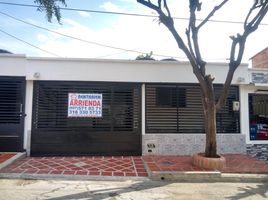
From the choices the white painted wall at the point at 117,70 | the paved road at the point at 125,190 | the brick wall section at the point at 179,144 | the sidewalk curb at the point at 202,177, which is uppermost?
the white painted wall at the point at 117,70

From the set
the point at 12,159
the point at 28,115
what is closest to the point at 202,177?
the point at 12,159

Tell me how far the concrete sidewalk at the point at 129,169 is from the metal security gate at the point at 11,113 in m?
0.82

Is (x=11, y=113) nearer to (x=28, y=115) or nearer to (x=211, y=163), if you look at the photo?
(x=28, y=115)

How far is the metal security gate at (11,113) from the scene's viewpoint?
866cm

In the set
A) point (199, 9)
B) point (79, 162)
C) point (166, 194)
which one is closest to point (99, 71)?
point (79, 162)

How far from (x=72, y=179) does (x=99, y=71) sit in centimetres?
386

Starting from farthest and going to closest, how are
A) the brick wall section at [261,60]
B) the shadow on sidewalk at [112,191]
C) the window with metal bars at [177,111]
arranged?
the brick wall section at [261,60], the window with metal bars at [177,111], the shadow on sidewalk at [112,191]

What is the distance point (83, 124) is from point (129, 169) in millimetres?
2543

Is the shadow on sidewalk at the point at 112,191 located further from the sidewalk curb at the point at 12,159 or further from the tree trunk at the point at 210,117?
the sidewalk curb at the point at 12,159

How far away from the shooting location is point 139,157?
873 cm

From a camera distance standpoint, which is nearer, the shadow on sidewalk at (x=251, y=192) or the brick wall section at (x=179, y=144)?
the shadow on sidewalk at (x=251, y=192)

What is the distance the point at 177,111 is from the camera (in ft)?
30.2

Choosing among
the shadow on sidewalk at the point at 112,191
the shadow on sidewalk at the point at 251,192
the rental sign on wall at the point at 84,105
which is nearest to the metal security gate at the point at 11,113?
the rental sign on wall at the point at 84,105

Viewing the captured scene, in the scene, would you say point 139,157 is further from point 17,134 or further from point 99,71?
point 17,134
